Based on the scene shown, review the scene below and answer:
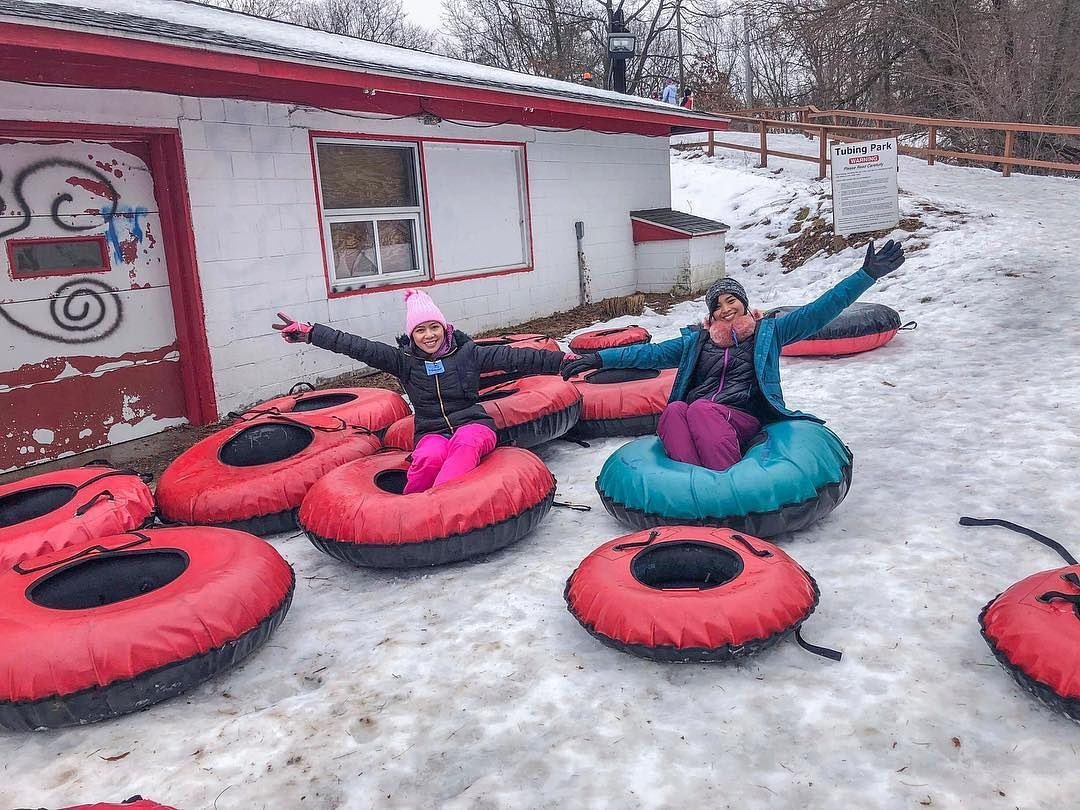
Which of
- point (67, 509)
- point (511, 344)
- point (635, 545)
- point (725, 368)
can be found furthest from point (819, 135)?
point (67, 509)

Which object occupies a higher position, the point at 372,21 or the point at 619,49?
the point at 372,21

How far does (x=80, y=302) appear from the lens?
5.60 meters

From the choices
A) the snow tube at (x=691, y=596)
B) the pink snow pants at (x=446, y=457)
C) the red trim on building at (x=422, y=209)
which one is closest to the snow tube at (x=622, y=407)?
the pink snow pants at (x=446, y=457)

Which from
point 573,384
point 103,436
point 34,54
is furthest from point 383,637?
point 34,54

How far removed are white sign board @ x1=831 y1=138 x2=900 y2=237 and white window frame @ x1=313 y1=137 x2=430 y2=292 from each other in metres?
5.17

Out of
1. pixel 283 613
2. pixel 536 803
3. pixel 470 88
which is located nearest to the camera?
pixel 536 803

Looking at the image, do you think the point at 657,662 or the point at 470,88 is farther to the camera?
the point at 470,88

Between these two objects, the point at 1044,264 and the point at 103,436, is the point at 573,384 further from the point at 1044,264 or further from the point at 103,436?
the point at 1044,264

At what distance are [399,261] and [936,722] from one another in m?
6.94

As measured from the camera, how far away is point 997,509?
3.84 metres

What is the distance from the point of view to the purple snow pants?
150 inches

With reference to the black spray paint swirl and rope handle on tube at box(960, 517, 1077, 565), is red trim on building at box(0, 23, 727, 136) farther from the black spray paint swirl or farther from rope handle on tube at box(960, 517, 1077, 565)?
rope handle on tube at box(960, 517, 1077, 565)

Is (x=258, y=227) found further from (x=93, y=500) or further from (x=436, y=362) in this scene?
(x=93, y=500)

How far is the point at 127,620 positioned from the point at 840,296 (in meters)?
3.38
